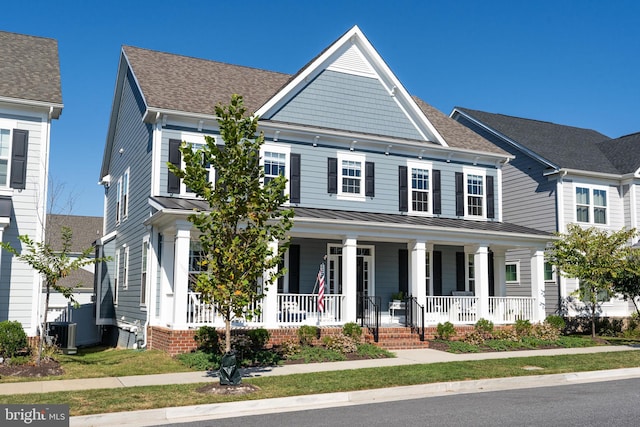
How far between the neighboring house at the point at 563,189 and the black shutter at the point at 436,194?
5.77 metres

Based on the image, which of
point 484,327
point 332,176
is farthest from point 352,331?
point 332,176

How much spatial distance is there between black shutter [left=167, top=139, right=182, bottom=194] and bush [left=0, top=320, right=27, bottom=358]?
5.86 metres

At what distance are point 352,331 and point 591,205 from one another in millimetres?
14146

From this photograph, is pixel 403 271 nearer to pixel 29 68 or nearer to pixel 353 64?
pixel 353 64

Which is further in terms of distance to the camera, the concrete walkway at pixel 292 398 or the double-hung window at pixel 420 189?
the double-hung window at pixel 420 189

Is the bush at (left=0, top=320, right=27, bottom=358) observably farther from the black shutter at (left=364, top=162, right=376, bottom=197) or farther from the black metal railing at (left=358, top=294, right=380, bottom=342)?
the black shutter at (left=364, top=162, right=376, bottom=197)

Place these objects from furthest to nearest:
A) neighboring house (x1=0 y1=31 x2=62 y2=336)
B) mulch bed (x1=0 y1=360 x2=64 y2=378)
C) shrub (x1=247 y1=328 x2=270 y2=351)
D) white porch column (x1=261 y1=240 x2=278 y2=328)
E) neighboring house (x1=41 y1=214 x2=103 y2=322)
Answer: neighboring house (x1=41 y1=214 x2=103 y2=322) → white porch column (x1=261 y1=240 x2=278 y2=328) → neighboring house (x1=0 y1=31 x2=62 y2=336) → shrub (x1=247 y1=328 x2=270 y2=351) → mulch bed (x1=0 y1=360 x2=64 y2=378)

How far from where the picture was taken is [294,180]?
20.8 meters

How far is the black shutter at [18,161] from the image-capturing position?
17.1 metres

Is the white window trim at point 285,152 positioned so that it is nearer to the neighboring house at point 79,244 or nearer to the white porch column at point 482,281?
the white porch column at point 482,281

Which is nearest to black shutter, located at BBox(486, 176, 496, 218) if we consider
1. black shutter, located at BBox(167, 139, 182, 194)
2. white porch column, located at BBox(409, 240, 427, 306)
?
white porch column, located at BBox(409, 240, 427, 306)

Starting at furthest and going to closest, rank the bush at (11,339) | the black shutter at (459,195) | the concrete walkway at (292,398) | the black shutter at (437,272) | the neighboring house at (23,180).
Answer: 1. the black shutter at (459,195)
2. the black shutter at (437,272)
3. the neighboring house at (23,180)
4. the bush at (11,339)
5. the concrete walkway at (292,398)

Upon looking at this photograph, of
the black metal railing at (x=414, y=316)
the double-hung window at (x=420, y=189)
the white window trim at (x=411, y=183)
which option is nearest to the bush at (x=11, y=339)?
the black metal railing at (x=414, y=316)

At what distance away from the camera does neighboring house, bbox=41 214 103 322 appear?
120ft
